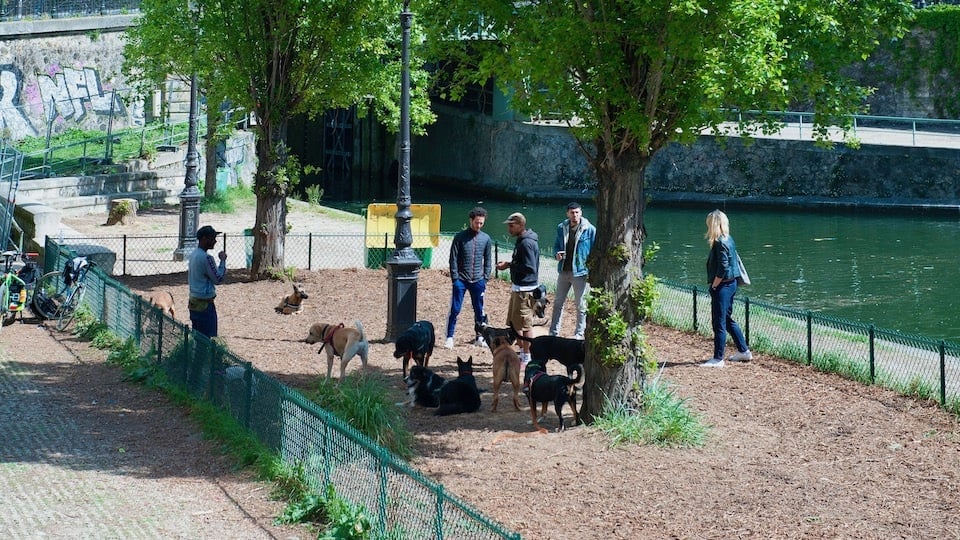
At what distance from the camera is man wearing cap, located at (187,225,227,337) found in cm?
1388

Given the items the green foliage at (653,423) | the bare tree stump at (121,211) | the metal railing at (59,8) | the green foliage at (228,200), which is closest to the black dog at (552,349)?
the green foliage at (653,423)

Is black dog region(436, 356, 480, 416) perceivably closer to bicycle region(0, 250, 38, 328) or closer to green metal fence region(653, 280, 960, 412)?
green metal fence region(653, 280, 960, 412)

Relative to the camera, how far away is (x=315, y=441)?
9914 millimetres

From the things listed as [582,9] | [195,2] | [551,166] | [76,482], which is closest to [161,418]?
[76,482]

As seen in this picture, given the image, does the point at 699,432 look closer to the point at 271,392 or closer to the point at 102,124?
the point at 271,392

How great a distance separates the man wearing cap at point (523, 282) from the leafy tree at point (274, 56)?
6.69 metres

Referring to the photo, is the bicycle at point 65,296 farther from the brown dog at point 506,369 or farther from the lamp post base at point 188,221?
the lamp post base at point 188,221

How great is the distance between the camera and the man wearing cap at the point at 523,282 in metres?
15.2

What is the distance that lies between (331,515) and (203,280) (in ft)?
17.6

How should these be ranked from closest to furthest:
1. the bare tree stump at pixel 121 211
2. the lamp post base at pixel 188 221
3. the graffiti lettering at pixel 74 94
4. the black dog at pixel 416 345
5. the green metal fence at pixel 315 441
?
1. the green metal fence at pixel 315 441
2. the black dog at pixel 416 345
3. the lamp post base at pixel 188 221
4. the bare tree stump at pixel 121 211
5. the graffiti lettering at pixel 74 94

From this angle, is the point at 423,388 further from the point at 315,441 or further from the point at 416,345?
the point at 315,441

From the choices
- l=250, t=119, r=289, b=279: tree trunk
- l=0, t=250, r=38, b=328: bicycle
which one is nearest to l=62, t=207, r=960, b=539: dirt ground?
l=0, t=250, r=38, b=328: bicycle

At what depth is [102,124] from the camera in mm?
42781

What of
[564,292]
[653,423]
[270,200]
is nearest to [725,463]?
[653,423]
